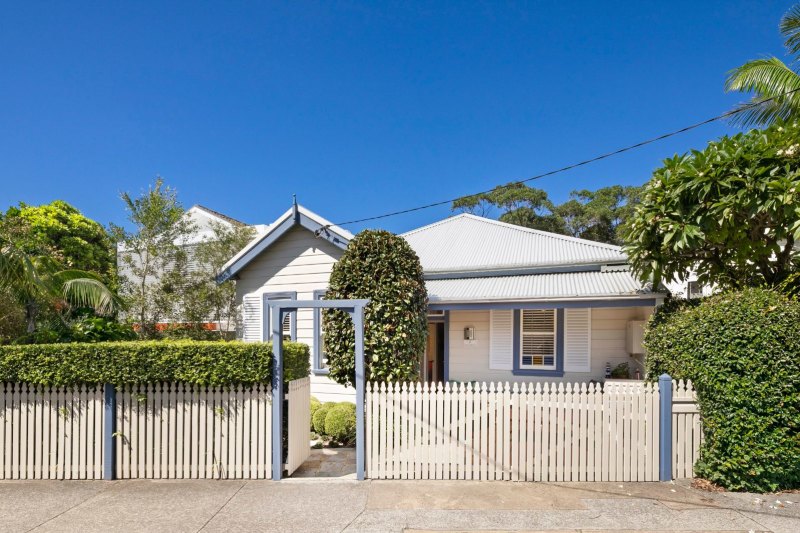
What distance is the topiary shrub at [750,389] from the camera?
18.8 feet

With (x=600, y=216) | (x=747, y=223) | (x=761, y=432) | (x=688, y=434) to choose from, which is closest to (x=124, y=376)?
(x=688, y=434)

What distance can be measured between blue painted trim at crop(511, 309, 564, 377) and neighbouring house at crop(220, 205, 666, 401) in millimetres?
24

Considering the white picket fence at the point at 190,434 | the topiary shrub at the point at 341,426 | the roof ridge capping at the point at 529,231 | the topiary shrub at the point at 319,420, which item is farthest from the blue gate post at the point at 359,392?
the roof ridge capping at the point at 529,231

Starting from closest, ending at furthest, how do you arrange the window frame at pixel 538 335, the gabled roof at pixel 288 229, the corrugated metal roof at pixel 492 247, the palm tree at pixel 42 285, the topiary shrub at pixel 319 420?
the palm tree at pixel 42 285
the topiary shrub at pixel 319 420
the gabled roof at pixel 288 229
the window frame at pixel 538 335
the corrugated metal roof at pixel 492 247

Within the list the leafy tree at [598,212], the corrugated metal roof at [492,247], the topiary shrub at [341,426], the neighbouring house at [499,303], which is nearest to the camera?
the topiary shrub at [341,426]

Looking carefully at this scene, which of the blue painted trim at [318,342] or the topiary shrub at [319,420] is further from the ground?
the blue painted trim at [318,342]

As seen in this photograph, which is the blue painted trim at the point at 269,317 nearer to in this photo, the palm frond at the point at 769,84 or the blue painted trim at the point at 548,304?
the blue painted trim at the point at 548,304

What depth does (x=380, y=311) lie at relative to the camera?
7609 millimetres

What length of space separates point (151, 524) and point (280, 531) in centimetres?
151

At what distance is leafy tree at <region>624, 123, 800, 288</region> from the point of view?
6449 mm

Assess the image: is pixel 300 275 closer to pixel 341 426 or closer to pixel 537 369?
pixel 341 426

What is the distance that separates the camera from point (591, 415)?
647 cm

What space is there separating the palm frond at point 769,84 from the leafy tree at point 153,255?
15383mm

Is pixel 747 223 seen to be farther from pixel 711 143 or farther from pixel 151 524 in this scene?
pixel 151 524
